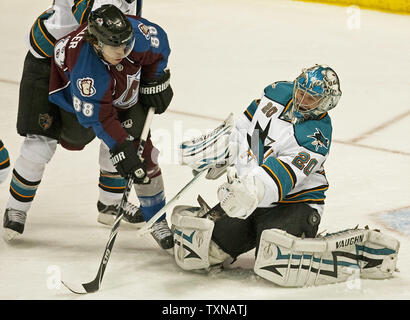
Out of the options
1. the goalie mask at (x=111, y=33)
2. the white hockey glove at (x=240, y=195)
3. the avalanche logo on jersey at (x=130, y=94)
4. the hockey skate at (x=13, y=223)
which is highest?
the goalie mask at (x=111, y=33)

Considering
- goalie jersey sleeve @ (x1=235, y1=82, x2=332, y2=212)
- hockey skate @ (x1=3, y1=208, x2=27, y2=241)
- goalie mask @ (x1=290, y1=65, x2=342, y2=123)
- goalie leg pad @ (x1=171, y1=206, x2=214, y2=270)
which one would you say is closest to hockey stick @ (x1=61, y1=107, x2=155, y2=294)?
goalie leg pad @ (x1=171, y1=206, x2=214, y2=270)

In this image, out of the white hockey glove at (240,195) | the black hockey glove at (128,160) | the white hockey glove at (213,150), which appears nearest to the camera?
the white hockey glove at (240,195)

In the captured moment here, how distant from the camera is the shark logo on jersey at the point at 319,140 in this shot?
9.45ft

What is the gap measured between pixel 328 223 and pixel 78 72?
1.14m

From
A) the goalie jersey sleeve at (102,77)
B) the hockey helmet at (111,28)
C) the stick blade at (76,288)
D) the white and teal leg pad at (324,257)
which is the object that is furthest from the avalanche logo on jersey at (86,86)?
the white and teal leg pad at (324,257)

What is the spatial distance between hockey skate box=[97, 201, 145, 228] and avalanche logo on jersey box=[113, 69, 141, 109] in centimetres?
54

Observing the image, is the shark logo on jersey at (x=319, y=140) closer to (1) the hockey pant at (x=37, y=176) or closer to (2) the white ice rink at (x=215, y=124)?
(2) the white ice rink at (x=215, y=124)

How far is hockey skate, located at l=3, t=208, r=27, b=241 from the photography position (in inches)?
130

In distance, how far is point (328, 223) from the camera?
3.47m

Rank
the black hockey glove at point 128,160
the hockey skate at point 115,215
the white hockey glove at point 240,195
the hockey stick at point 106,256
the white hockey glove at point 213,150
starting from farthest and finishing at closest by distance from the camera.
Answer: the hockey skate at point 115,215, the white hockey glove at point 213,150, the black hockey glove at point 128,160, the hockey stick at point 106,256, the white hockey glove at point 240,195

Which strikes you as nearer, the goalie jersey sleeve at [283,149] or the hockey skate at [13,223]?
the goalie jersey sleeve at [283,149]

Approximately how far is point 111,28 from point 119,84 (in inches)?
9.4

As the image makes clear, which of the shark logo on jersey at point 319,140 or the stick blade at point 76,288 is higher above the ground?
the shark logo on jersey at point 319,140
